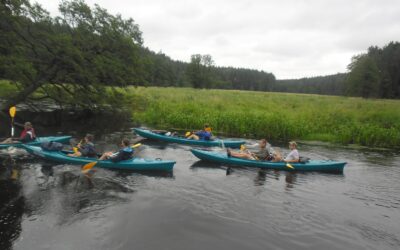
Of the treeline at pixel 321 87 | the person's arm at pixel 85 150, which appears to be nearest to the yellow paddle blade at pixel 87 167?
the person's arm at pixel 85 150

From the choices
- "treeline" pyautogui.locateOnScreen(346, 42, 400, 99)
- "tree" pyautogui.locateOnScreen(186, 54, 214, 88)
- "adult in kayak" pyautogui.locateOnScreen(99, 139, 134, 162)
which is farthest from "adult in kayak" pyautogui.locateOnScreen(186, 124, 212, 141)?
"tree" pyautogui.locateOnScreen(186, 54, 214, 88)

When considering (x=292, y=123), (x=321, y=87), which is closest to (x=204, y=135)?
(x=292, y=123)

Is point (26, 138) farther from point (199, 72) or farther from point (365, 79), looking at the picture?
point (199, 72)

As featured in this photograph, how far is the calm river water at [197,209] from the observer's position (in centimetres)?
752

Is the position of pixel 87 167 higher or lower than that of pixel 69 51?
lower

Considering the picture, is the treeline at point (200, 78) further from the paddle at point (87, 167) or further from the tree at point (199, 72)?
the paddle at point (87, 167)

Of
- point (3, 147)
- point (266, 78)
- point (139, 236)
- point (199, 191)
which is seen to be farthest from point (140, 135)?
point (266, 78)

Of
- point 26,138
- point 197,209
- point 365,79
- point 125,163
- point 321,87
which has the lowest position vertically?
point 197,209

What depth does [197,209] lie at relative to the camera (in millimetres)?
9195

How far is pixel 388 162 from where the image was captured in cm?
1541

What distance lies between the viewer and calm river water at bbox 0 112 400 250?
752cm

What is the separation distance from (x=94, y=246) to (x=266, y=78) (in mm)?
118399

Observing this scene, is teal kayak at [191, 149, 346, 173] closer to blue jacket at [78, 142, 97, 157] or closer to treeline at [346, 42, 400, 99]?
blue jacket at [78, 142, 97, 157]

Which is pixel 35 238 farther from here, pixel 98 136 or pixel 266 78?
pixel 266 78
